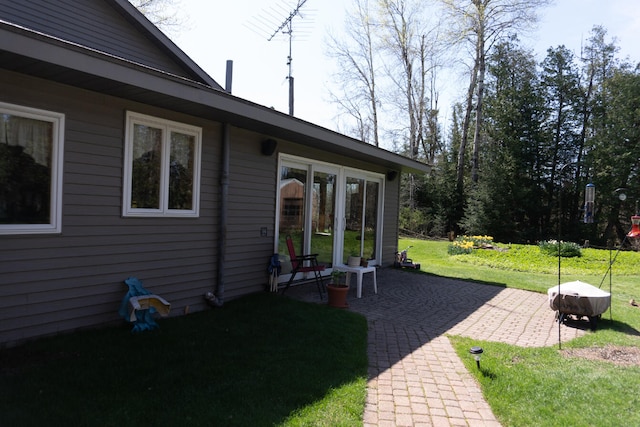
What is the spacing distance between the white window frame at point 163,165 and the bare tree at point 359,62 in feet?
66.3

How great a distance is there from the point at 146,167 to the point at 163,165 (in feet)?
0.70

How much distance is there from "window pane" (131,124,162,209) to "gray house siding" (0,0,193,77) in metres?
1.77

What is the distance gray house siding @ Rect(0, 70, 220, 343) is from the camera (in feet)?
11.6

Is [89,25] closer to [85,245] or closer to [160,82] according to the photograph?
[160,82]

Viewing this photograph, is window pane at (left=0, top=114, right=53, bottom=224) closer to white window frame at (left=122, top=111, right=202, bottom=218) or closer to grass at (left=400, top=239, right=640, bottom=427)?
white window frame at (left=122, top=111, right=202, bottom=218)

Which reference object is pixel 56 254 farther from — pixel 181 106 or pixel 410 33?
A: pixel 410 33

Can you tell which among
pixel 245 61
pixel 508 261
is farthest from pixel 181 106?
pixel 245 61

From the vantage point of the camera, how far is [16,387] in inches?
110

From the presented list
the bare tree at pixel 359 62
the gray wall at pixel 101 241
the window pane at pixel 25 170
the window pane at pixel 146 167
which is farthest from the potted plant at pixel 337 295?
the bare tree at pixel 359 62

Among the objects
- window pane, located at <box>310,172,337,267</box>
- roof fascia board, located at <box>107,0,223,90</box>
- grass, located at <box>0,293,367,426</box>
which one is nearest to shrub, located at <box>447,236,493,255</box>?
window pane, located at <box>310,172,337,267</box>

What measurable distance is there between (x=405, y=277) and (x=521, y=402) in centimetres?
552

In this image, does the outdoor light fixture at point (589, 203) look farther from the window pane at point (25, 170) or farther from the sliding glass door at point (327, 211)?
the window pane at point (25, 170)

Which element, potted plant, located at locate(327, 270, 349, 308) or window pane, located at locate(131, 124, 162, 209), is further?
potted plant, located at locate(327, 270, 349, 308)

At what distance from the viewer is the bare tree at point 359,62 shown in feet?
76.1
